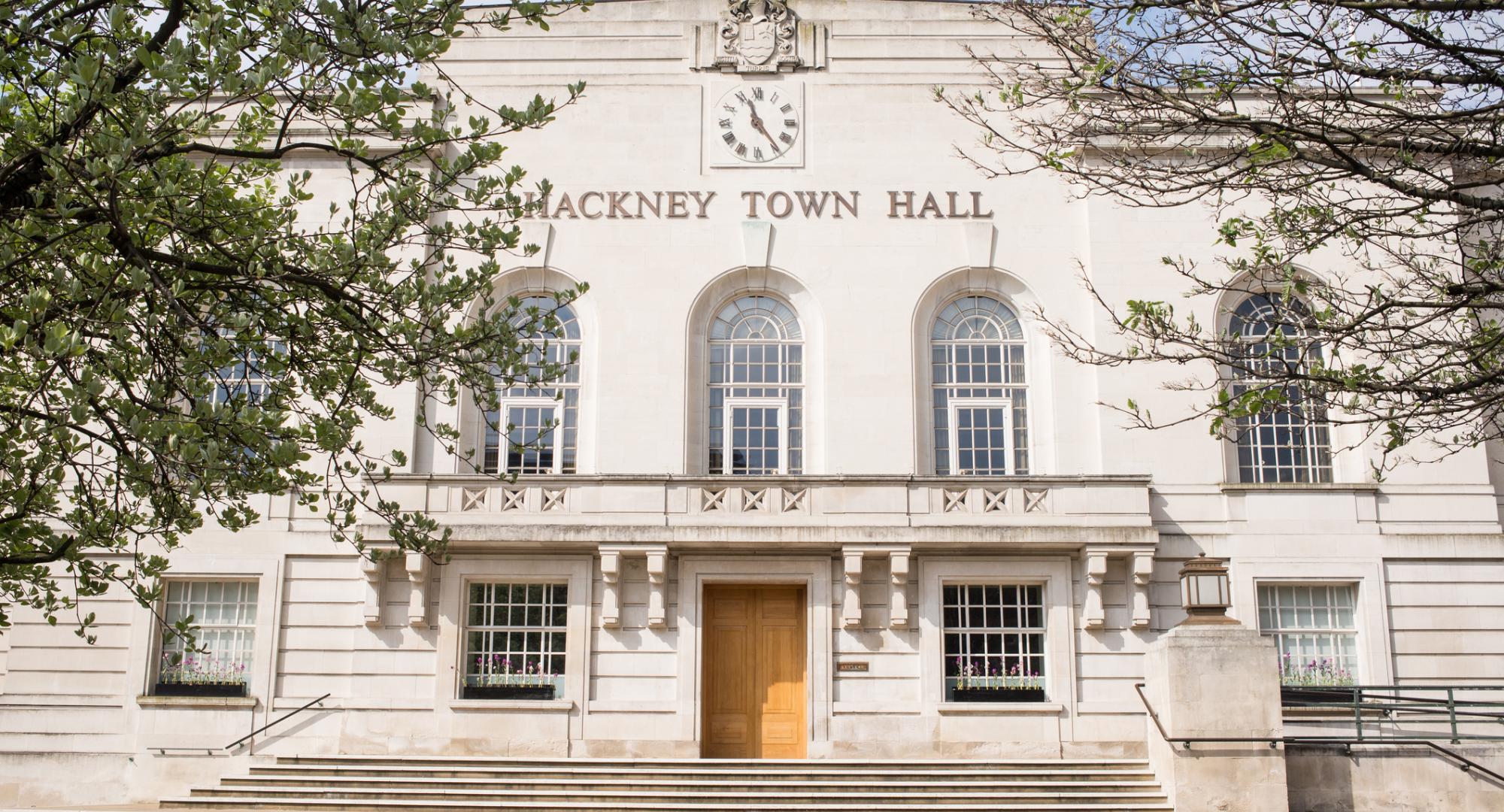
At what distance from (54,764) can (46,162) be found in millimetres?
14470

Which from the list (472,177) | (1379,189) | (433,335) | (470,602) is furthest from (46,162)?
(1379,189)

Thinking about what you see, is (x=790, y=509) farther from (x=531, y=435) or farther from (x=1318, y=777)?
(x=1318, y=777)

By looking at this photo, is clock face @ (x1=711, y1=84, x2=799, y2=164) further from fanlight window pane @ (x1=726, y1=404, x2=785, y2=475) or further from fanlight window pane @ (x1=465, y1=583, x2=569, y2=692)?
fanlight window pane @ (x1=465, y1=583, x2=569, y2=692)

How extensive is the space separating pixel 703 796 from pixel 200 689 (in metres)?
8.44

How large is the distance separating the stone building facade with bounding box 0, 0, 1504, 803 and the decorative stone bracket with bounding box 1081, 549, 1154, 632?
0.05 m

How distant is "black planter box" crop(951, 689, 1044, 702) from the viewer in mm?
21484

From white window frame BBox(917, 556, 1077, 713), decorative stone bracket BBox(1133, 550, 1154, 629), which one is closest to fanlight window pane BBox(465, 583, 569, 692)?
white window frame BBox(917, 556, 1077, 713)

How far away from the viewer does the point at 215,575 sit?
22.2 metres

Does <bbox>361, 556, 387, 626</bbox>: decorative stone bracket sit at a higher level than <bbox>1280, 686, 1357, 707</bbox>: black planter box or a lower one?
higher

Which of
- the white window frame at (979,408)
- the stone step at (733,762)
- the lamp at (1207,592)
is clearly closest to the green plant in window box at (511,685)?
the stone step at (733,762)

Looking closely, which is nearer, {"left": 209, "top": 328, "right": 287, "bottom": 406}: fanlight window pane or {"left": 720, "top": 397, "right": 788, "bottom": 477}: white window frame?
{"left": 209, "top": 328, "right": 287, "bottom": 406}: fanlight window pane

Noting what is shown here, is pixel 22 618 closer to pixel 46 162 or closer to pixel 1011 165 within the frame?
pixel 46 162

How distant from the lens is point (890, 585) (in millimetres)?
21672

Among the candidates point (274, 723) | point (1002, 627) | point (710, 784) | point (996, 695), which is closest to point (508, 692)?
point (274, 723)
